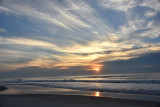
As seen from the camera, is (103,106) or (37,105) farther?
(37,105)

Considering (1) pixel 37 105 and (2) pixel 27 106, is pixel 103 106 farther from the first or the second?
(2) pixel 27 106

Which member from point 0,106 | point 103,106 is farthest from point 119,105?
point 0,106

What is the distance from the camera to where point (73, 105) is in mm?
8445

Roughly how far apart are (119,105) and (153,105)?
2.15 metres

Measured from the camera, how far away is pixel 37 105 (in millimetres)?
8641

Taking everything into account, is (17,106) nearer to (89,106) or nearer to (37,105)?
(37,105)

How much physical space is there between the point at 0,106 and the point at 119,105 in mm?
7832

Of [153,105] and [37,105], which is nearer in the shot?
[153,105]

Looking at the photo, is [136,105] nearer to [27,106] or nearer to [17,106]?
[27,106]

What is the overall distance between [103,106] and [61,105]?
2.76 meters

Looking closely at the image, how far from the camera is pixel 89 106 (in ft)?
26.7

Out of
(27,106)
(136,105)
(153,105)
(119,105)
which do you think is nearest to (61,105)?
(27,106)

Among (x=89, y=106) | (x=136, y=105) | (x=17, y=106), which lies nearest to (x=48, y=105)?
(x=17, y=106)

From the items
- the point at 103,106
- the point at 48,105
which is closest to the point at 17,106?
the point at 48,105
